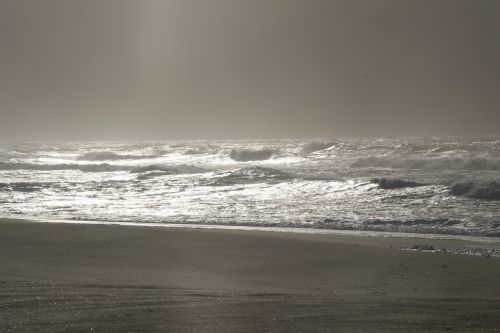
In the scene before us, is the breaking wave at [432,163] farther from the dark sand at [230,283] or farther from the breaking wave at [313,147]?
the dark sand at [230,283]

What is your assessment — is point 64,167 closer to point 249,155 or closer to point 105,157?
point 105,157

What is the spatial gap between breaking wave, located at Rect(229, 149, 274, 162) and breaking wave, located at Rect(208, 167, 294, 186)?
2447 cm

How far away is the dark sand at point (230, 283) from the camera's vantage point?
4.84m

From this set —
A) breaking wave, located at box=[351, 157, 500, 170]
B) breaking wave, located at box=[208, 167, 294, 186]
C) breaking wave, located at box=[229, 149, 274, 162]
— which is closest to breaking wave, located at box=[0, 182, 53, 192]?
breaking wave, located at box=[208, 167, 294, 186]

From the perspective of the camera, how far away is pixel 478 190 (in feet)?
59.2

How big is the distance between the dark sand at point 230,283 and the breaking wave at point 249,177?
1242 cm

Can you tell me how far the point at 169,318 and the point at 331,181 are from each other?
19326mm

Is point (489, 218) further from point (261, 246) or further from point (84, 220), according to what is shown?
point (84, 220)

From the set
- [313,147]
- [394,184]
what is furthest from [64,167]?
[313,147]

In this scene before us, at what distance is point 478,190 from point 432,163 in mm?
18246


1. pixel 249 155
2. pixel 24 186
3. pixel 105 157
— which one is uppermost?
pixel 105 157

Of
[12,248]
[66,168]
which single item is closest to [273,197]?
[12,248]

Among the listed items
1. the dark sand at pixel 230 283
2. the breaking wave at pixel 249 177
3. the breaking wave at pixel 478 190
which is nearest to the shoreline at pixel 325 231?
the dark sand at pixel 230 283

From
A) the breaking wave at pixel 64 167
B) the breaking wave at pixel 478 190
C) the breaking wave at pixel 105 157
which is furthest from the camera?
the breaking wave at pixel 105 157
